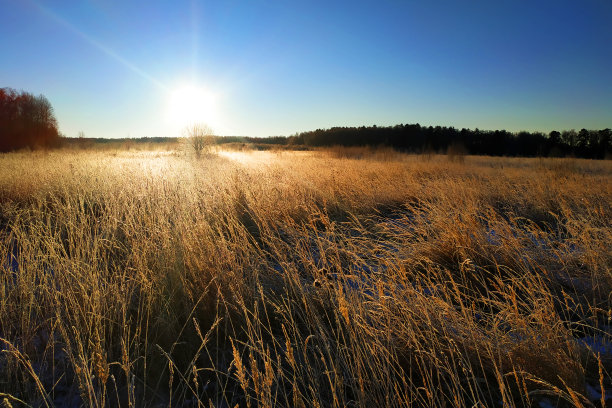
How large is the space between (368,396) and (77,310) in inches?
61.3

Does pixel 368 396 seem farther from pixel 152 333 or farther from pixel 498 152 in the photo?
pixel 498 152

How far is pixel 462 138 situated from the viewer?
1650 inches

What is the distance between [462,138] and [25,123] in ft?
168

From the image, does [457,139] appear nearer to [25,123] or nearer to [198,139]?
[198,139]

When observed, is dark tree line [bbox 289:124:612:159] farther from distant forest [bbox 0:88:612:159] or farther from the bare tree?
the bare tree

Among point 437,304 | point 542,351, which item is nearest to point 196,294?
point 437,304

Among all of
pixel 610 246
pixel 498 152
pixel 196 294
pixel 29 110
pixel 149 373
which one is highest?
pixel 29 110

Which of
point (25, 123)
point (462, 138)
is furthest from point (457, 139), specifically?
point (25, 123)

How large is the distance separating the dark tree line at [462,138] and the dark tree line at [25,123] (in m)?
31.3

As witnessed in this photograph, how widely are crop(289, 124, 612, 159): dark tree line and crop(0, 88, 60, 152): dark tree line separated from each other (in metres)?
31.3

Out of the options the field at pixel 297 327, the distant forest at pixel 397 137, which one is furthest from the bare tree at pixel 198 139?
the field at pixel 297 327

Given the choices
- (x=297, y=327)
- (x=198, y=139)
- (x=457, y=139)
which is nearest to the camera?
(x=297, y=327)

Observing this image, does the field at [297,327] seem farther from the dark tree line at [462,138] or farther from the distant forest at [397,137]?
→ the dark tree line at [462,138]

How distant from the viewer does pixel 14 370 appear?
1330 millimetres
